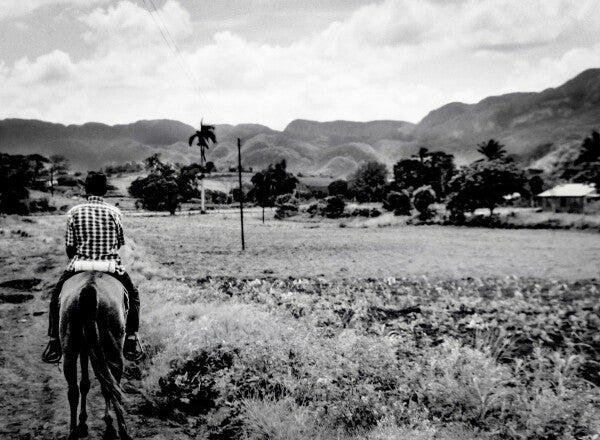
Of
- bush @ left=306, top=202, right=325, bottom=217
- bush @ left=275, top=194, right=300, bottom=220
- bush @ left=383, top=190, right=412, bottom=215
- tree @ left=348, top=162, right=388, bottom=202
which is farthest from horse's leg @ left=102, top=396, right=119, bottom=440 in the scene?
tree @ left=348, top=162, right=388, bottom=202

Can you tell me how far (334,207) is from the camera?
58.1m

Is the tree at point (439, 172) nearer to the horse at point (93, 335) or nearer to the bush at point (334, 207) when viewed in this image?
the bush at point (334, 207)

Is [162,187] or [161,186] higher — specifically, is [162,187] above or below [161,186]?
below

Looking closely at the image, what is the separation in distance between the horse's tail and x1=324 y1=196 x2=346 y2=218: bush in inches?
2070

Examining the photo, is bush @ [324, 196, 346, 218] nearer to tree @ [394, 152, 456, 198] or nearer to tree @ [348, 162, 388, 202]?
tree @ [394, 152, 456, 198]

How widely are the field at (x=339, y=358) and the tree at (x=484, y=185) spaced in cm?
2740

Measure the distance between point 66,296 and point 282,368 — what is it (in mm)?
3201

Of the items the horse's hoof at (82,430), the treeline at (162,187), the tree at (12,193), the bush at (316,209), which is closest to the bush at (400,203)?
the bush at (316,209)

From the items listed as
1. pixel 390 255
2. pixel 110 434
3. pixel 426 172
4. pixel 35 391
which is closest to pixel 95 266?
pixel 110 434

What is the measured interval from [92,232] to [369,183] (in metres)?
89.4

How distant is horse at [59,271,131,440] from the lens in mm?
4715

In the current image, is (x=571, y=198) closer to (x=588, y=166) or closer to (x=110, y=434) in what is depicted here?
(x=588, y=166)

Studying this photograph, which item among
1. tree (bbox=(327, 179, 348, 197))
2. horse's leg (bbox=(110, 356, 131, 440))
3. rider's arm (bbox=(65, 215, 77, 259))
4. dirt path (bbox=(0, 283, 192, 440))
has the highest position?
tree (bbox=(327, 179, 348, 197))

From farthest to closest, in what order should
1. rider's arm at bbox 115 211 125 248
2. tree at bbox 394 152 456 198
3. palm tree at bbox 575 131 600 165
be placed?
1. tree at bbox 394 152 456 198
2. palm tree at bbox 575 131 600 165
3. rider's arm at bbox 115 211 125 248
